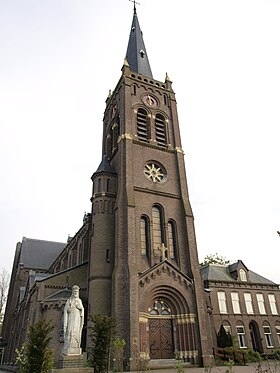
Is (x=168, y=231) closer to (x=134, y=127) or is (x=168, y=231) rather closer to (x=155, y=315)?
(x=155, y=315)

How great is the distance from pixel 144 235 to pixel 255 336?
16.2 m

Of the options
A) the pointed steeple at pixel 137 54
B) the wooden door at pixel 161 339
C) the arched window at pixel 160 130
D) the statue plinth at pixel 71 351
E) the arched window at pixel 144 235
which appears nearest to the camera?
the statue plinth at pixel 71 351

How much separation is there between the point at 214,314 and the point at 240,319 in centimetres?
282

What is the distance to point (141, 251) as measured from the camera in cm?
2284

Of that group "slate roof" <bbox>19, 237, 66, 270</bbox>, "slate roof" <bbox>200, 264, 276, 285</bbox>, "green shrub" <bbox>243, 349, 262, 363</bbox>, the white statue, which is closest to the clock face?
"slate roof" <bbox>200, 264, 276, 285</bbox>

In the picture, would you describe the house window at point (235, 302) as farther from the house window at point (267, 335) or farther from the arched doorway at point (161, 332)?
the arched doorway at point (161, 332)

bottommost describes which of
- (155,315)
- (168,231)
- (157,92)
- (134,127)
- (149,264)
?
(155,315)

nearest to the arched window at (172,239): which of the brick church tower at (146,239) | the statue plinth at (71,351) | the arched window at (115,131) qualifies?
the brick church tower at (146,239)

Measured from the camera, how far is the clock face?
3120cm

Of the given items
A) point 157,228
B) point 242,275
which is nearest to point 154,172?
point 157,228

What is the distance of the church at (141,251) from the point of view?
66.2 ft

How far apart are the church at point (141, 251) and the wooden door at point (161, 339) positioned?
0.06m

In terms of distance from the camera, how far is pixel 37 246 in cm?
4612

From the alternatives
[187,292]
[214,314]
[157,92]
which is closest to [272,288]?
[214,314]
